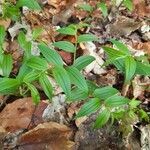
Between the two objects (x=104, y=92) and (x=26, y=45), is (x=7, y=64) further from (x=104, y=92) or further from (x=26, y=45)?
(x=104, y=92)

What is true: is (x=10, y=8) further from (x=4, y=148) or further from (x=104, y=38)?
(x=4, y=148)

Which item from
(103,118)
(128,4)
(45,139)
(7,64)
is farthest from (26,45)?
(128,4)

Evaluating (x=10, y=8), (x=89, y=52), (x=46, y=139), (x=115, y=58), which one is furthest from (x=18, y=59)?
(x=115, y=58)

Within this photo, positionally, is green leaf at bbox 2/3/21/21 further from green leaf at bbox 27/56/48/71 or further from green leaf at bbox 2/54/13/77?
green leaf at bbox 27/56/48/71

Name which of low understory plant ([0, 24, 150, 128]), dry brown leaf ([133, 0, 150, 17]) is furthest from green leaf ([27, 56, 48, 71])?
dry brown leaf ([133, 0, 150, 17])

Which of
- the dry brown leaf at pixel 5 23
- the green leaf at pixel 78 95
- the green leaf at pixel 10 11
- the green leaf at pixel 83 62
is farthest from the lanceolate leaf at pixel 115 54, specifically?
the dry brown leaf at pixel 5 23

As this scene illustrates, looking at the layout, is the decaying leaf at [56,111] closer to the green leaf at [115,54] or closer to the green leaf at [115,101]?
the green leaf at [115,101]
